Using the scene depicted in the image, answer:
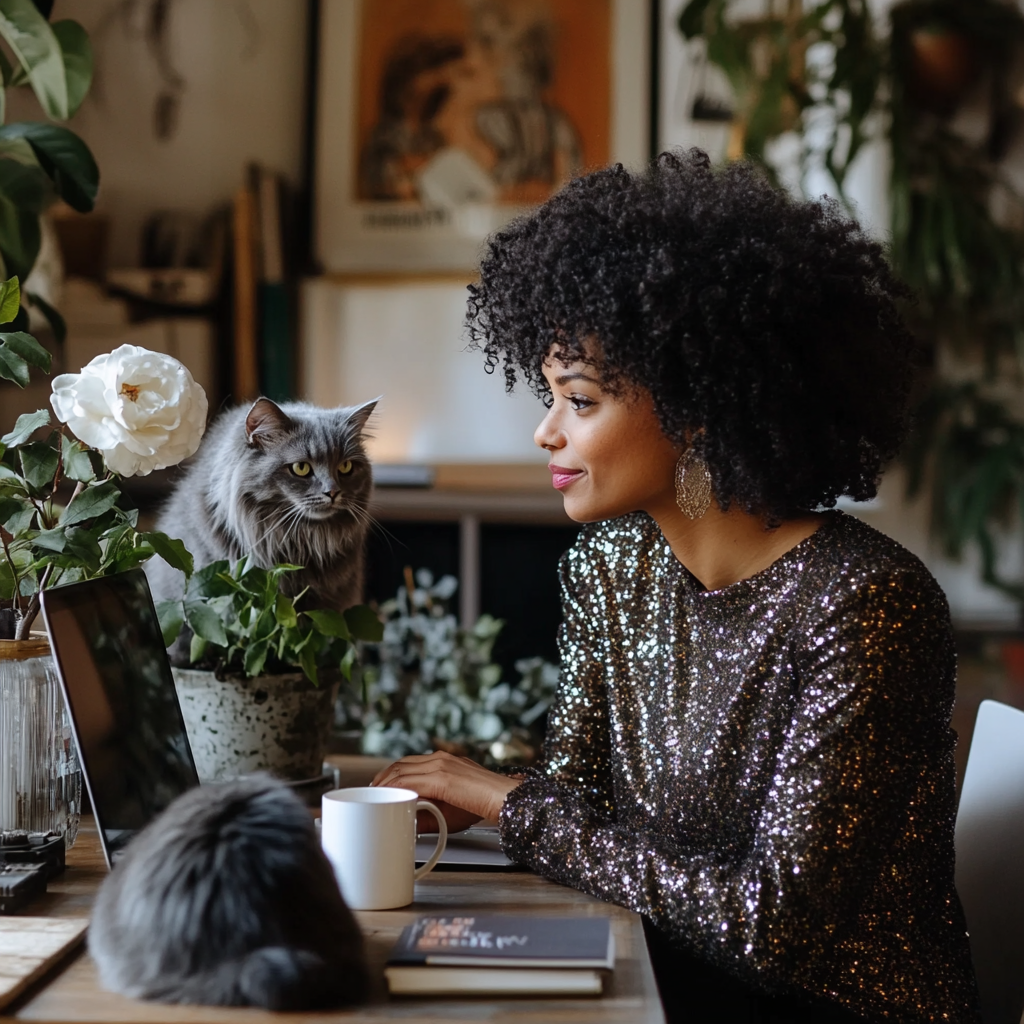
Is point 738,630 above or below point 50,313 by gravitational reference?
below

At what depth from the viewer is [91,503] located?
41.3 inches

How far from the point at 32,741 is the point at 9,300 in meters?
0.40

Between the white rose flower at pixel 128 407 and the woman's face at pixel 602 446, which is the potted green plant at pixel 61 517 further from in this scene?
the woman's face at pixel 602 446

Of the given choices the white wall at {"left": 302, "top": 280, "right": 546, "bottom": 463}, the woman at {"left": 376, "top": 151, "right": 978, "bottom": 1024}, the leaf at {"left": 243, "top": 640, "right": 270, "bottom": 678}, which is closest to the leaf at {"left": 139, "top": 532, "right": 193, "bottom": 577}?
the leaf at {"left": 243, "top": 640, "right": 270, "bottom": 678}

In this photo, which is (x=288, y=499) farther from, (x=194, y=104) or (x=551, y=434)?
(x=194, y=104)

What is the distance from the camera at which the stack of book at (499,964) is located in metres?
0.79

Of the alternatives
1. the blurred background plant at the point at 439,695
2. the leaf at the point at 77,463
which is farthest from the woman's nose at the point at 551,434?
the blurred background plant at the point at 439,695

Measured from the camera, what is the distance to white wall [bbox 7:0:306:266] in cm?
313

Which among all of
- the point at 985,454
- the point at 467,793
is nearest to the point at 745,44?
the point at 985,454

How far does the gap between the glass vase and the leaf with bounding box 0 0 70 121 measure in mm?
874

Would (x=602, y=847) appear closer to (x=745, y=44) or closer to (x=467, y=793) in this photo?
(x=467, y=793)

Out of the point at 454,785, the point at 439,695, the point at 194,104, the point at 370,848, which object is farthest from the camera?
the point at 194,104

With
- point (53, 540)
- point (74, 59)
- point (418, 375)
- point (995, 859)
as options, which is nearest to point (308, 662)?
point (53, 540)

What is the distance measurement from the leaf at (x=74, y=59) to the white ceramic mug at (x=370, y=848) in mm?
1106
